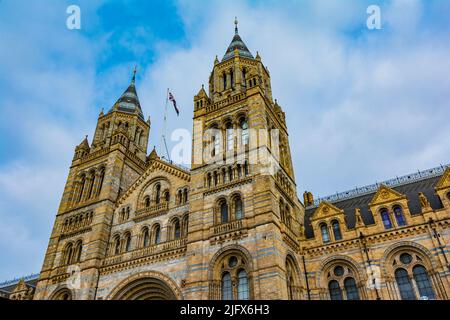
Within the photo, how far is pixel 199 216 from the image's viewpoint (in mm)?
26625

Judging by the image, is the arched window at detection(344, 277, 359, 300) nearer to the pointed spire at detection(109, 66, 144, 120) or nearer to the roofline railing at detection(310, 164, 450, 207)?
the roofline railing at detection(310, 164, 450, 207)

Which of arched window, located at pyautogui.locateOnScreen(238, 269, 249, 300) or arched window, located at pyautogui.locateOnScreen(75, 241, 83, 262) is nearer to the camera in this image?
arched window, located at pyautogui.locateOnScreen(238, 269, 249, 300)

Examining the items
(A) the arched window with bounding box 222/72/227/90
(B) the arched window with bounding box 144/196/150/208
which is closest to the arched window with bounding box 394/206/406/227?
(A) the arched window with bounding box 222/72/227/90

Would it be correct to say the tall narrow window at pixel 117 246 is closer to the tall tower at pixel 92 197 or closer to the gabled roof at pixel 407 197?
the tall tower at pixel 92 197

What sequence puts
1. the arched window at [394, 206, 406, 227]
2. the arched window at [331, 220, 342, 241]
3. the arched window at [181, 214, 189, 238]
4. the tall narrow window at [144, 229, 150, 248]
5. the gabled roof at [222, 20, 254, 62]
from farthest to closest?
the gabled roof at [222, 20, 254, 62], the tall narrow window at [144, 229, 150, 248], the arched window at [181, 214, 189, 238], the arched window at [331, 220, 342, 241], the arched window at [394, 206, 406, 227]

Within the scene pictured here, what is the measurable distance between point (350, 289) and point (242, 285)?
7721 millimetres

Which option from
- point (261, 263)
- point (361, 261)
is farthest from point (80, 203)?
point (361, 261)

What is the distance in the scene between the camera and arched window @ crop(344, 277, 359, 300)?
80.0 feet

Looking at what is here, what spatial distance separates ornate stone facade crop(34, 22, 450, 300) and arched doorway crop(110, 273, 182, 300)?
90 mm

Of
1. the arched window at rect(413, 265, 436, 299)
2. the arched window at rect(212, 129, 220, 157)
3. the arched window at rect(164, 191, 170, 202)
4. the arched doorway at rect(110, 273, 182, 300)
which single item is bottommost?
the arched window at rect(413, 265, 436, 299)

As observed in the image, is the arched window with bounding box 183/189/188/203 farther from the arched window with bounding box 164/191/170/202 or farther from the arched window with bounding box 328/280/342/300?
the arched window with bounding box 328/280/342/300

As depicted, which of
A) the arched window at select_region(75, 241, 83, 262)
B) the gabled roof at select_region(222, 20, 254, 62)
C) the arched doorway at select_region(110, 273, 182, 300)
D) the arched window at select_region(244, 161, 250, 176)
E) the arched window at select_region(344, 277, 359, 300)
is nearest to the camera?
the arched window at select_region(344, 277, 359, 300)

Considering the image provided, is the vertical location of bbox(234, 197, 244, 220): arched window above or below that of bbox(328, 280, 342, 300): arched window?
above

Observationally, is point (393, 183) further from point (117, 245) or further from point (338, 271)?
point (117, 245)
